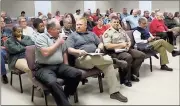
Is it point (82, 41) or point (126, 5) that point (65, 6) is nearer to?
point (126, 5)

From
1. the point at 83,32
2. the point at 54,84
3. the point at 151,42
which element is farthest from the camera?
the point at 151,42

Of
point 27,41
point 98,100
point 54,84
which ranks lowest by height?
point 98,100

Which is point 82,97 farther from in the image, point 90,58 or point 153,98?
point 153,98

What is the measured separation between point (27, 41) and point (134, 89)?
5.01ft

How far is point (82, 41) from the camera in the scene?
9.45ft

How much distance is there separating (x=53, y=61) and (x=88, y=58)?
420 millimetres

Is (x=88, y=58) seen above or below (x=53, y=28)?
below

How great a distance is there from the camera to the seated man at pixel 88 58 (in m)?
2.70

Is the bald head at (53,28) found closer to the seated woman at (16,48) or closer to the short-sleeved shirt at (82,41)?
the short-sleeved shirt at (82,41)

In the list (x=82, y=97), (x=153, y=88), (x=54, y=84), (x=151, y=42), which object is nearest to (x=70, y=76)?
(x=54, y=84)

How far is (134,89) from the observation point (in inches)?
119

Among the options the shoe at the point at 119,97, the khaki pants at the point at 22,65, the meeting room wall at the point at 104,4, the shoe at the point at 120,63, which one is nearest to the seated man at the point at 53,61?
the khaki pants at the point at 22,65

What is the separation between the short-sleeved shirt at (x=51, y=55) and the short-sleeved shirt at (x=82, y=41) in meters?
0.29

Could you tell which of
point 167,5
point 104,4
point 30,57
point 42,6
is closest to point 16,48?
point 30,57
